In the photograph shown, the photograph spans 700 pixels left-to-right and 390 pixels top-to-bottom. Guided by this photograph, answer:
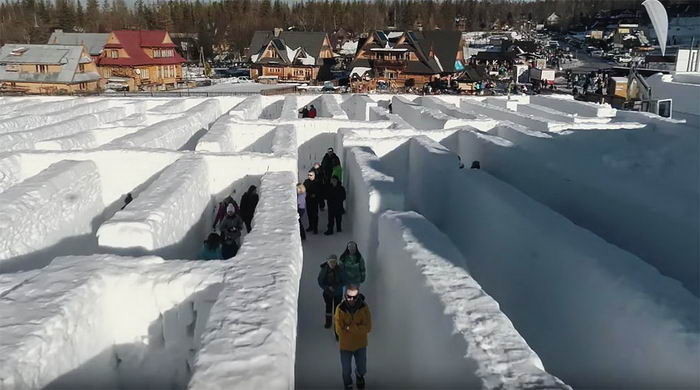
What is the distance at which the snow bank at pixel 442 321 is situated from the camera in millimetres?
3553

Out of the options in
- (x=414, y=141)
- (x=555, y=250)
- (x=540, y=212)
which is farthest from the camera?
(x=414, y=141)

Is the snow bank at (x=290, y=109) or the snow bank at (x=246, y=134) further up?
the snow bank at (x=290, y=109)

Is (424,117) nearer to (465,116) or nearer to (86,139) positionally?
(465,116)

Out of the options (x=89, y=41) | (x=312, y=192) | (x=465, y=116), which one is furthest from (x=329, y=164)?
(x=89, y=41)

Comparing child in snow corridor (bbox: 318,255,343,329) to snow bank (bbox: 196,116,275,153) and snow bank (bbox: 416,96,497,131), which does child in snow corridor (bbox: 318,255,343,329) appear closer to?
snow bank (bbox: 196,116,275,153)

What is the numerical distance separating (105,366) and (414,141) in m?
7.42

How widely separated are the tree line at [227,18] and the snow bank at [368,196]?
62985 mm

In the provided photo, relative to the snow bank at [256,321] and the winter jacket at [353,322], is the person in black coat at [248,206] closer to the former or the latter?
the snow bank at [256,321]

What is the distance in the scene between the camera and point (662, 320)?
168 inches

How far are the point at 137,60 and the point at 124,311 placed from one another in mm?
43862

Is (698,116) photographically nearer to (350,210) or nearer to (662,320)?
(350,210)

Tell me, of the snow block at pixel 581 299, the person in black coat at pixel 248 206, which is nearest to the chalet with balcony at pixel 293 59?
the person in black coat at pixel 248 206

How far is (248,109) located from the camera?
16.3m

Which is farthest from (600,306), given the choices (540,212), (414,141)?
(414,141)
